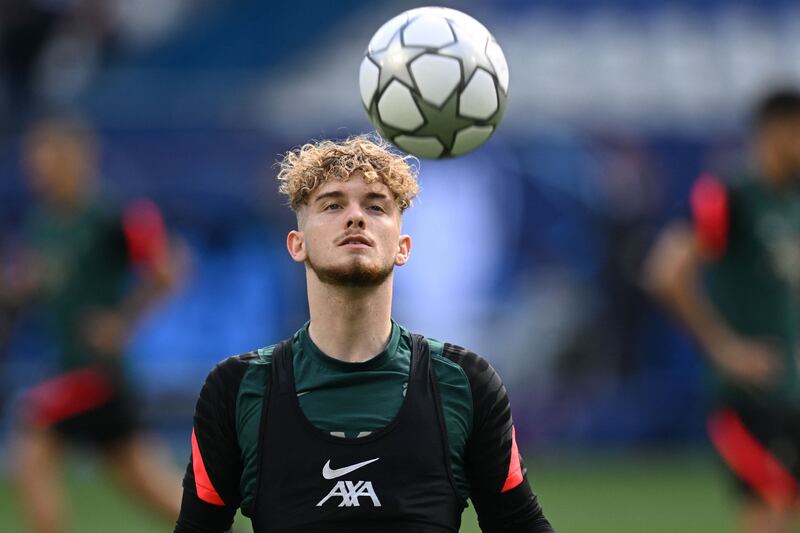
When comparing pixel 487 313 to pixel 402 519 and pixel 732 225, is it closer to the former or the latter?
pixel 732 225

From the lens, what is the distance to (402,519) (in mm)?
3771

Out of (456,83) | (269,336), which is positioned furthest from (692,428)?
(456,83)

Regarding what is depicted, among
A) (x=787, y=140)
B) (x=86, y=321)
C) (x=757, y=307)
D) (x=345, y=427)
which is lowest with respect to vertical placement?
(x=345, y=427)

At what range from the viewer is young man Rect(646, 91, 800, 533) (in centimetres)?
685

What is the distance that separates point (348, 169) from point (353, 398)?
65 centimetres

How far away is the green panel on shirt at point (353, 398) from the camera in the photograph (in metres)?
3.85

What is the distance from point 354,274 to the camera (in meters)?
3.81

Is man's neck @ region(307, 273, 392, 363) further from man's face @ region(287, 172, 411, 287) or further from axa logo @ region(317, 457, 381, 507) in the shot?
A: axa logo @ region(317, 457, 381, 507)

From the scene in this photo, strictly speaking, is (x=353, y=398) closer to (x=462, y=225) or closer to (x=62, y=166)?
(x=62, y=166)

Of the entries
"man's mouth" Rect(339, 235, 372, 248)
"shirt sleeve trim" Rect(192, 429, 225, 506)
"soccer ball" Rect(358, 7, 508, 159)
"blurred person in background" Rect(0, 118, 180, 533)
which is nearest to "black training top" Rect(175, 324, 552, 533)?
"shirt sleeve trim" Rect(192, 429, 225, 506)

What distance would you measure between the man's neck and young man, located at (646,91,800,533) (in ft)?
11.2

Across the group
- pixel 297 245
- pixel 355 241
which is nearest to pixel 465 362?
pixel 355 241

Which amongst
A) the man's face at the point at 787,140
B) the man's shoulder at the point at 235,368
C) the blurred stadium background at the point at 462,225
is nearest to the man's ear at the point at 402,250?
the man's shoulder at the point at 235,368

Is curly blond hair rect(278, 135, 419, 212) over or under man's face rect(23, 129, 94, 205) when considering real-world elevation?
under
